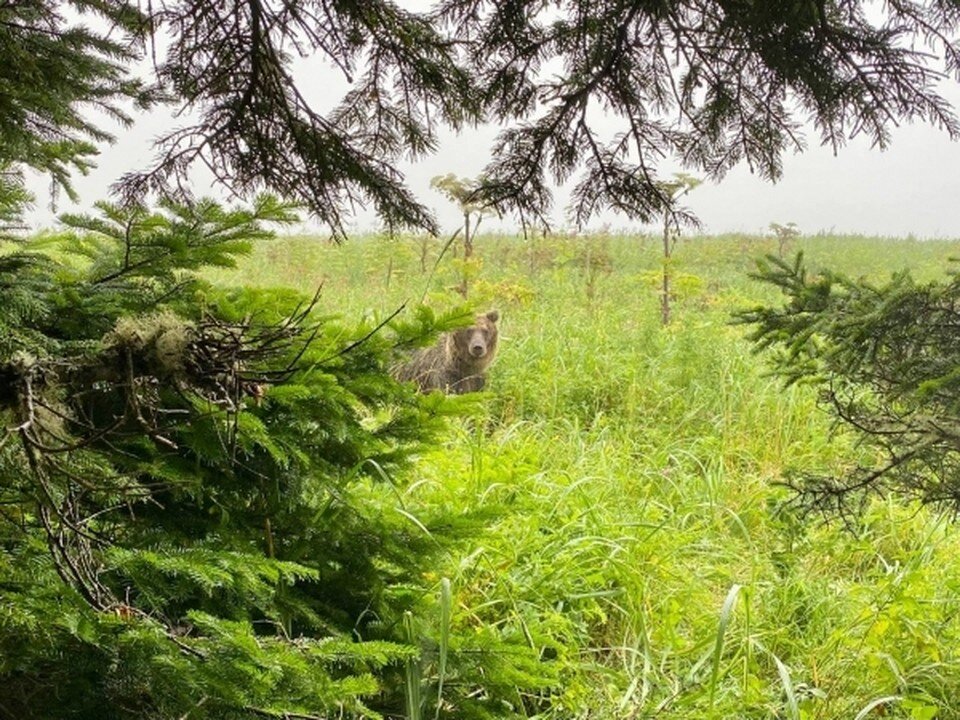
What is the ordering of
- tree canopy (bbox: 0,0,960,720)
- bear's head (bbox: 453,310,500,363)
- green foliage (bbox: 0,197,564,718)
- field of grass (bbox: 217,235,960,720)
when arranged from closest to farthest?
green foliage (bbox: 0,197,564,718), tree canopy (bbox: 0,0,960,720), field of grass (bbox: 217,235,960,720), bear's head (bbox: 453,310,500,363)

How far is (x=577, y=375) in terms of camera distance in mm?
5957

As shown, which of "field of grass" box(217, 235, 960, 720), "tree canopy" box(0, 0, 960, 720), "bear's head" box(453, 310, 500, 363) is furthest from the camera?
"bear's head" box(453, 310, 500, 363)

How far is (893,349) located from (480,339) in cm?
375

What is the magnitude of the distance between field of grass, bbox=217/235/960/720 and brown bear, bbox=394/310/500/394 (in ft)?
0.90

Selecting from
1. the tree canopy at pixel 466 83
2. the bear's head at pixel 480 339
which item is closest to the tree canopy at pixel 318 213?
the tree canopy at pixel 466 83

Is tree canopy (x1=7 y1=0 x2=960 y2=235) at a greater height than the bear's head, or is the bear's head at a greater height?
tree canopy (x1=7 y1=0 x2=960 y2=235)

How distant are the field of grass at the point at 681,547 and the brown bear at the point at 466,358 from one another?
0.27 meters

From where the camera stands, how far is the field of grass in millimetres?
2449

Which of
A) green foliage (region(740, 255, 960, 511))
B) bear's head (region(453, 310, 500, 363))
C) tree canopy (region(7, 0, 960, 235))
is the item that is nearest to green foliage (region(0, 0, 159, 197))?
tree canopy (region(7, 0, 960, 235))

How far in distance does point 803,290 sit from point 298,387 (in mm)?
2017

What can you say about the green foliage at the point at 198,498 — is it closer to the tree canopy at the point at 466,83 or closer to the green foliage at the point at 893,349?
the tree canopy at the point at 466,83

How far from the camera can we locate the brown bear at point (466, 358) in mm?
6215

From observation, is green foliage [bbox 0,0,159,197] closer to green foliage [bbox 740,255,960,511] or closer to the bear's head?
green foliage [bbox 740,255,960,511]

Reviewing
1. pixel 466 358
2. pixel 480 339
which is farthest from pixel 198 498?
pixel 466 358
